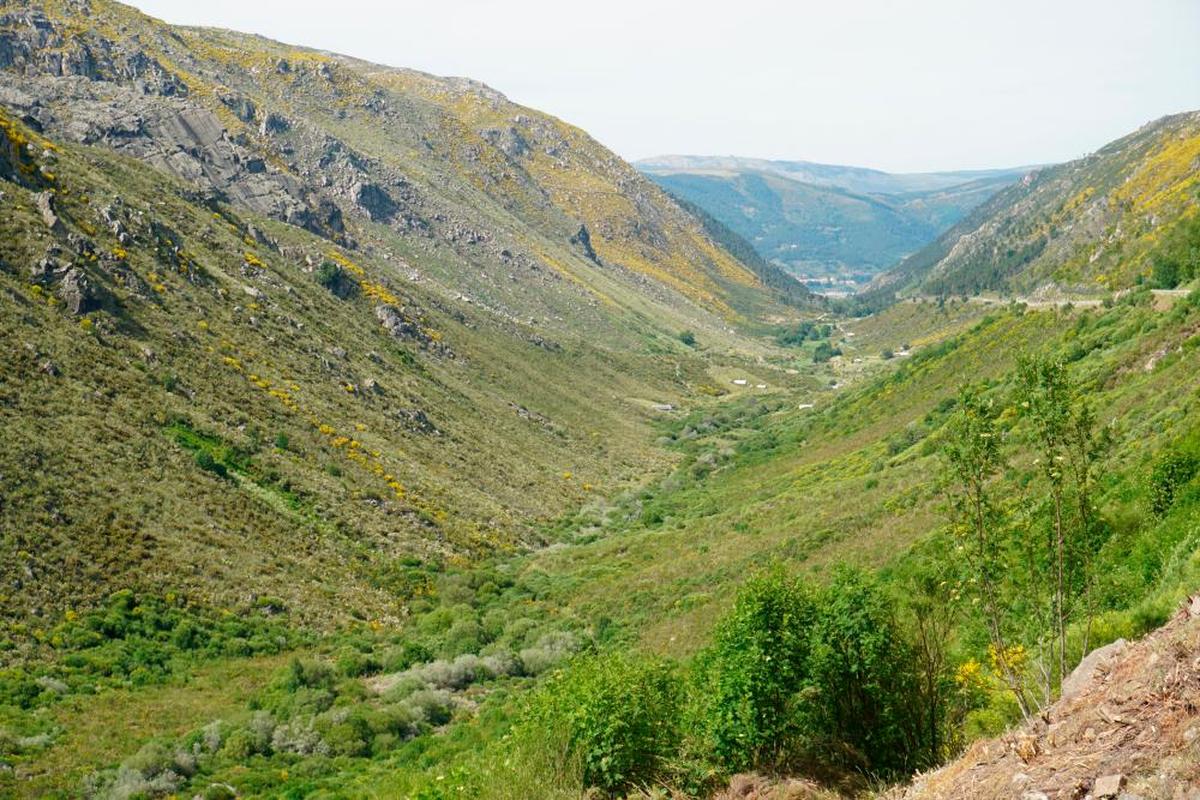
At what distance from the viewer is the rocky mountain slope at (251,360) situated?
3559cm

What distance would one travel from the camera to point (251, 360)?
174 feet

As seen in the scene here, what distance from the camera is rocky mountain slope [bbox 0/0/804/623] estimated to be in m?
35.6

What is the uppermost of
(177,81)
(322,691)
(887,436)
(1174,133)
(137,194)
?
(1174,133)

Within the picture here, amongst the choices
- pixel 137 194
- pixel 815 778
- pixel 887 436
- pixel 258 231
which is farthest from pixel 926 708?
pixel 258 231

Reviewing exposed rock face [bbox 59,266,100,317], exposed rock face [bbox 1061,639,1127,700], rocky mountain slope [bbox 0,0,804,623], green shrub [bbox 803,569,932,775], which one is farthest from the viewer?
exposed rock face [bbox 59,266,100,317]

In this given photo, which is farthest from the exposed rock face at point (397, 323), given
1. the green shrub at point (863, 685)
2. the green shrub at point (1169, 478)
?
the green shrub at point (863, 685)

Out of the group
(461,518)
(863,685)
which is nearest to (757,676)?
(863,685)

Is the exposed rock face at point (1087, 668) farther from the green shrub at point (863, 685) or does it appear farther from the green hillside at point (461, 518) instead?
the green shrub at point (863, 685)

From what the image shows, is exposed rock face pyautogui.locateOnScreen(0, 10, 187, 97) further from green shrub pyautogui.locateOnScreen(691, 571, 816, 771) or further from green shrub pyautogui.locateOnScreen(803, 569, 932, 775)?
green shrub pyautogui.locateOnScreen(803, 569, 932, 775)

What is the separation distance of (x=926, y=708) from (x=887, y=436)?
155 feet

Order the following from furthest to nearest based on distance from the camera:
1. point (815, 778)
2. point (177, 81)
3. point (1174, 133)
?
point (1174, 133)
point (177, 81)
point (815, 778)

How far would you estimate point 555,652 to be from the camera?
34406mm

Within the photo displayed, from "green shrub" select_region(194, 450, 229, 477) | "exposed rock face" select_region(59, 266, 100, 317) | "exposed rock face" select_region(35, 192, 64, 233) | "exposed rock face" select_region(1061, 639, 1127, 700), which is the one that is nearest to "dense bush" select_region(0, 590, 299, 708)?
"green shrub" select_region(194, 450, 229, 477)

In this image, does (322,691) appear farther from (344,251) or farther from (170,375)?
(344,251)
